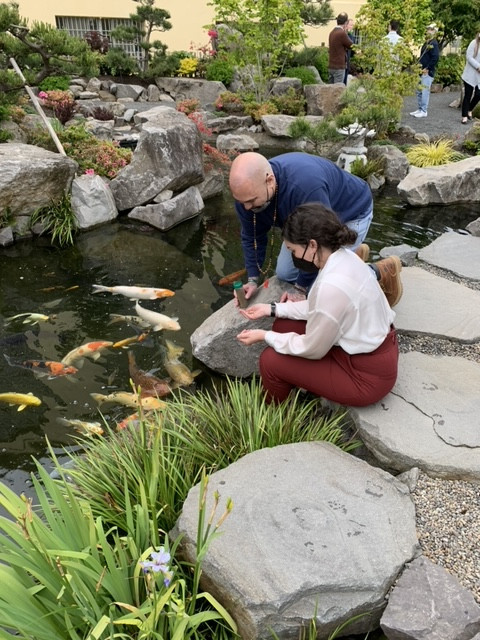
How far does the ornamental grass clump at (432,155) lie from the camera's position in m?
10.2

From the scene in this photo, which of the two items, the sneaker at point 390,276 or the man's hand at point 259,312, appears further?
the sneaker at point 390,276

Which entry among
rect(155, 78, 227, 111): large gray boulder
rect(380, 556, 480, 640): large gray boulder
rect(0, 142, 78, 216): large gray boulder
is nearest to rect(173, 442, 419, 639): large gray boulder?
rect(380, 556, 480, 640): large gray boulder

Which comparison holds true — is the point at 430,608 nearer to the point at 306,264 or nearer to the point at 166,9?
the point at 306,264

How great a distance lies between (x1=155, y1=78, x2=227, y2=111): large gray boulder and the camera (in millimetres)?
15133

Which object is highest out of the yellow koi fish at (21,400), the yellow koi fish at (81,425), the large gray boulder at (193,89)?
the large gray boulder at (193,89)

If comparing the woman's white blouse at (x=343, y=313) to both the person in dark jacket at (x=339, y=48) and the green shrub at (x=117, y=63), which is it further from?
the green shrub at (x=117, y=63)

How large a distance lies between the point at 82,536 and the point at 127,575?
0.24 m

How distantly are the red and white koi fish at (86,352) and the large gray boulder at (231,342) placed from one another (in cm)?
92

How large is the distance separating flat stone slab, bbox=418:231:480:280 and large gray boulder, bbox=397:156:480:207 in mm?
2606

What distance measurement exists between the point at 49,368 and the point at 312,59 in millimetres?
16153

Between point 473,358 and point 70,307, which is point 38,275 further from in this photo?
point 473,358

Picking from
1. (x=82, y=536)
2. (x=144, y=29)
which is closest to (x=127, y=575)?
(x=82, y=536)

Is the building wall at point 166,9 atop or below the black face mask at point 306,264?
atop

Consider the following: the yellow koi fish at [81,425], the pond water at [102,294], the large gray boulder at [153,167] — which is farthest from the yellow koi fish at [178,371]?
the large gray boulder at [153,167]
